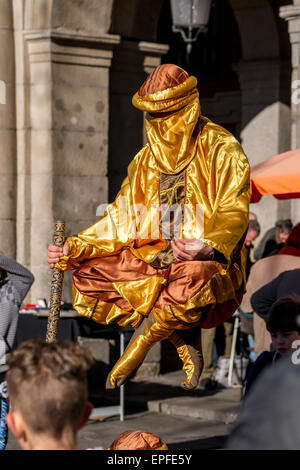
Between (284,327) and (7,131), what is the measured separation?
6039 millimetres

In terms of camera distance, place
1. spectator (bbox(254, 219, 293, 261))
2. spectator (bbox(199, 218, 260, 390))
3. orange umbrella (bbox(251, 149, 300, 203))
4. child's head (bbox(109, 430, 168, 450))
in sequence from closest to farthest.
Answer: child's head (bbox(109, 430, 168, 450)), orange umbrella (bbox(251, 149, 300, 203)), spectator (bbox(254, 219, 293, 261)), spectator (bbox(199, 218, 260, 390))

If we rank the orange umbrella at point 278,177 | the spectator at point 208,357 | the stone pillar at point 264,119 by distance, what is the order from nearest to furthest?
the orange umbrella at point 278,177
the spectator at point 208,357
the stone pillar at point 264,119

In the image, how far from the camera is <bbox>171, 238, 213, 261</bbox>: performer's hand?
4082mm

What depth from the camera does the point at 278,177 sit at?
6.99 m

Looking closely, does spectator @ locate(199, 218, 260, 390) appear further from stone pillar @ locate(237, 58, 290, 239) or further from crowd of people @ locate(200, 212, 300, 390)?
stone pillar @ locate(237, 58, 290, 239)

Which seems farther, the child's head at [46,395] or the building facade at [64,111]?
the building facade at [64,111]

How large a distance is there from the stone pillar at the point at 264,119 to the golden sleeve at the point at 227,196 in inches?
311

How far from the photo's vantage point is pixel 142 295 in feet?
14.0

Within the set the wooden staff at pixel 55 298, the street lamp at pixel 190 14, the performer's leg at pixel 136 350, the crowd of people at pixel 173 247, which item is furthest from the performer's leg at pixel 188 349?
the street lamp at pixel 190 14

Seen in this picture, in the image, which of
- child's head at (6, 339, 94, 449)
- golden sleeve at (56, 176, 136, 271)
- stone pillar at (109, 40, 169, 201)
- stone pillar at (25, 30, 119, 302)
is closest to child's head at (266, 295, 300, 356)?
golden sleeve at (56, 176, 136, 271)

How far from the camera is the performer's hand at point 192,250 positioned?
4082 millimetres

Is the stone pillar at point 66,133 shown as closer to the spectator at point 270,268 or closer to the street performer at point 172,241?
the spectator at point 270,268

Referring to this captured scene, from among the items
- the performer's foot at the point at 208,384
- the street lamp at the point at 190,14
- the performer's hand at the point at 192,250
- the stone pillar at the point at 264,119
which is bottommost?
the performer's foot at the point at 208,384

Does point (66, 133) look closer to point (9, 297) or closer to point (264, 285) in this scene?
point (9, 297)
